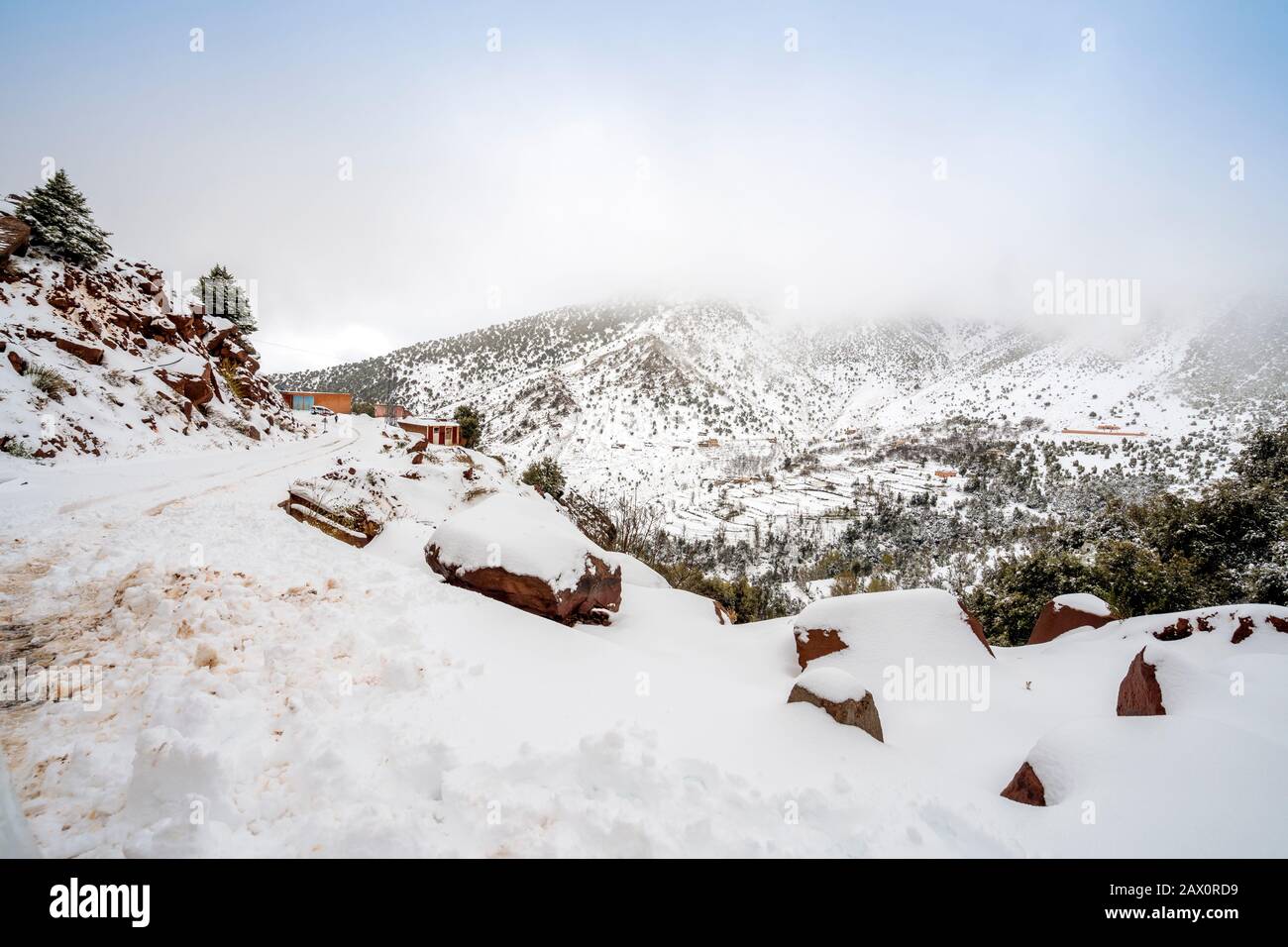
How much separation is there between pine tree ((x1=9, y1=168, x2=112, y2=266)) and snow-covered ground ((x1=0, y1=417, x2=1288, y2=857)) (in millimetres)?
20971

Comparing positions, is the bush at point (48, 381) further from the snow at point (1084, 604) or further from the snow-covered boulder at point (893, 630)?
the snow at point (1084, 604)

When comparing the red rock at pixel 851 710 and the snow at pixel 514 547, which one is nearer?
the red rock at pixel 851 710

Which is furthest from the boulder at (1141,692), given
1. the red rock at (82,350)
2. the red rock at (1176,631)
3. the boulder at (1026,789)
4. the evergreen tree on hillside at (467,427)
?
the evergreen tree on hillside at (467,427)

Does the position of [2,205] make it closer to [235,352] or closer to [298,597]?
[235,352]

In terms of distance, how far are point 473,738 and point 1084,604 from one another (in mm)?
14275

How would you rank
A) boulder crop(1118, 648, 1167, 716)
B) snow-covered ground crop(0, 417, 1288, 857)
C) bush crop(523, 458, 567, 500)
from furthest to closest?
bush crop(523, 458, 567, 500) → boulder crop(1118, 648, 1167, 716) → snow-covered ground crop(0, 417, 1288, 857)

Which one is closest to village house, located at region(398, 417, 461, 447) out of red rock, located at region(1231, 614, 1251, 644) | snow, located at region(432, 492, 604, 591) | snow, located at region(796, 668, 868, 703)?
snow, located at region(432, 492, 604, 591)

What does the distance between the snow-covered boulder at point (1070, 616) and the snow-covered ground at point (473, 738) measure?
3.53 m

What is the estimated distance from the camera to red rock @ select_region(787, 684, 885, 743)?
541cm

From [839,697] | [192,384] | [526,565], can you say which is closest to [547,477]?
[192,384]

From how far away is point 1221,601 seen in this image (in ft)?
53.4

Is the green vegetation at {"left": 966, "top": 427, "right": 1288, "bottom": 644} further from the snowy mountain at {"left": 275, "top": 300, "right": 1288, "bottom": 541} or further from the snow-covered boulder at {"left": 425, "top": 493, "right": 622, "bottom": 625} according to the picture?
the snowy mountain at {"left": 275, "top": 300, "right": 1288, "bottom": 541}

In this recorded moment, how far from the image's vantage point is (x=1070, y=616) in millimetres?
11555

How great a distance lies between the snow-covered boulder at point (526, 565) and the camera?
8.16 m
